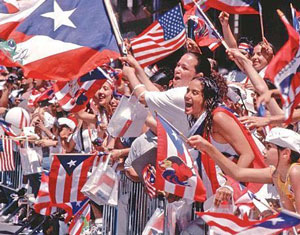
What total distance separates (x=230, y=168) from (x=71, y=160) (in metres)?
3.79

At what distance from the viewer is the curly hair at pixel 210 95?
9.02 m

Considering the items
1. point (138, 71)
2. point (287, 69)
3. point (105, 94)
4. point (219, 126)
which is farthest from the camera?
point (105, 94)

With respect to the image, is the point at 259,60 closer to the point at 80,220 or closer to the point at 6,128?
the point at 80,220

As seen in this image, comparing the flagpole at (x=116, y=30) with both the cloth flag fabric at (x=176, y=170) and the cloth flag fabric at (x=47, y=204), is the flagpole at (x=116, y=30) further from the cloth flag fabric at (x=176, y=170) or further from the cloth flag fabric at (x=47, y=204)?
the cloth flag fabric at (x=47, y=204)

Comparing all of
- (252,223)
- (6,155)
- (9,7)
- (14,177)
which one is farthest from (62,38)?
(14,177)

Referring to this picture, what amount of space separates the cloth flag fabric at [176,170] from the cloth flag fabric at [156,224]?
1.19 m

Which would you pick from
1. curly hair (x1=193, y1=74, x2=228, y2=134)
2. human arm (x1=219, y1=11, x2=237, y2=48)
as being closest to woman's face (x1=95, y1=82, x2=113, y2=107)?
human arm (x1=219, y1=11, x2=237, y2=48)

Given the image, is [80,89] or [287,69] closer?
[287,69]

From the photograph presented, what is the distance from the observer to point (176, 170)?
8969mm

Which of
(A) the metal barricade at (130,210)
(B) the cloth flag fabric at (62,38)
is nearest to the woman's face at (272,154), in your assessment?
(A) the metal barricade at (130,210)

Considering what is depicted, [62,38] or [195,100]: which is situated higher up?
[62,38]

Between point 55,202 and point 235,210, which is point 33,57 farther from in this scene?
point 235,210

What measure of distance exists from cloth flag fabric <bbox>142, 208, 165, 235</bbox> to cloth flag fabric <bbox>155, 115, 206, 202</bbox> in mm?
1191

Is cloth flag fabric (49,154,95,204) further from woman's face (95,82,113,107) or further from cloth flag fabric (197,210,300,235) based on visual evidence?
cloth flag fabric (197,210,300,235)
